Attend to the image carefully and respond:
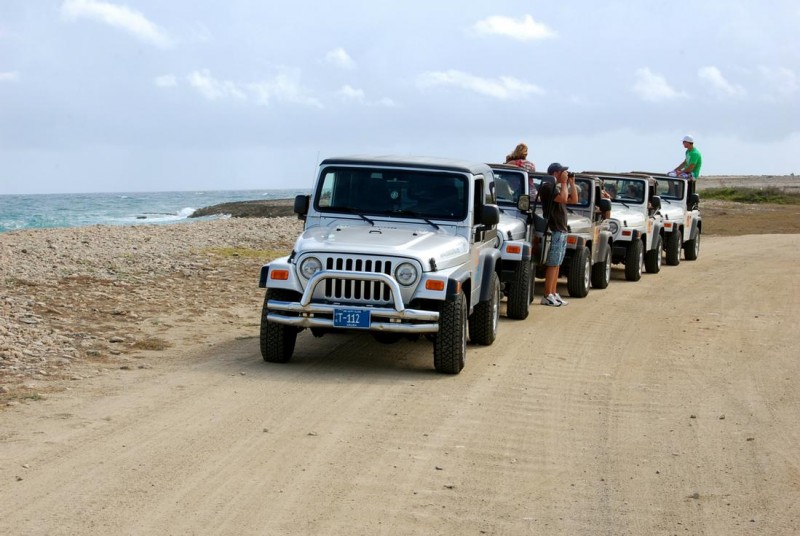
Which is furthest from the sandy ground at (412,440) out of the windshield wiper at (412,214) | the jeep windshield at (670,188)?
the jeep windshield at (670,188)

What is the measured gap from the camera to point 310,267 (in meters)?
8.98

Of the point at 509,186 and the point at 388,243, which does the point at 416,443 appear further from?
the point at 509,186

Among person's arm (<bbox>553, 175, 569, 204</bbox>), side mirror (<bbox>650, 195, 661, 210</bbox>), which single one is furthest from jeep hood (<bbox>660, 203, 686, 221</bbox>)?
person's arm (<bbox>553, 175, 569, 204</bbox>)

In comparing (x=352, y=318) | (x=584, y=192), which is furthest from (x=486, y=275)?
(x=584, y=192)

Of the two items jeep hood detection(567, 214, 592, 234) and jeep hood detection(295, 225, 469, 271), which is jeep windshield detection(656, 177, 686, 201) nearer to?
jeep hood detection(567, 214, 592, 234)

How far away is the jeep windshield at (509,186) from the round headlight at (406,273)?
540 cm

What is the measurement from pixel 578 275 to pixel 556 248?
1467 mm

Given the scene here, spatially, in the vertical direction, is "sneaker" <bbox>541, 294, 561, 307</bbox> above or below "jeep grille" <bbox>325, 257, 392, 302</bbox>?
below

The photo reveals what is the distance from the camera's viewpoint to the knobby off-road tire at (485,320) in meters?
10.5

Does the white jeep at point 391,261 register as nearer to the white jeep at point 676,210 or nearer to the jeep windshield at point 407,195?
the jeep windshield at point 407,195

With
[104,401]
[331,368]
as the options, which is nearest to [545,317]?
[331,368]

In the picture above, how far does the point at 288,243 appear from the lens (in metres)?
23.9

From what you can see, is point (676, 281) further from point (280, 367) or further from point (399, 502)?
point (399, 502)

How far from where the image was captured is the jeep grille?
347 inches
